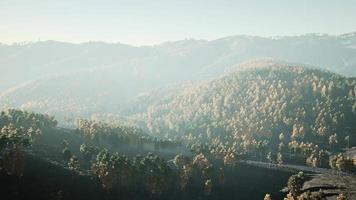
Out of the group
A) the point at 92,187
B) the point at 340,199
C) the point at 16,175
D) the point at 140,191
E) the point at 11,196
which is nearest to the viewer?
the point at 11,196

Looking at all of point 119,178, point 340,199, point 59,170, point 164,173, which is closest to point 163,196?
point 164,173

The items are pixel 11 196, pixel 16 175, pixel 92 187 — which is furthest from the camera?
pixel 92 187

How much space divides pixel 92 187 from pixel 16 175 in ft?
102

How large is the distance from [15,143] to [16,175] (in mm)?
20779

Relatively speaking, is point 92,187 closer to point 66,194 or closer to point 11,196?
point 66,194

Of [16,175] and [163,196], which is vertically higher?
[16,175]

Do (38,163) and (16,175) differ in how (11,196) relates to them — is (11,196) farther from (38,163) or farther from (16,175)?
(38,163)

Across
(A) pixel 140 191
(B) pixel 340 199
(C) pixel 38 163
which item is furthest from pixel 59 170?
(B) pixel 340 199

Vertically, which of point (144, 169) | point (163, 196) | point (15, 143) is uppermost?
point (15, 143)

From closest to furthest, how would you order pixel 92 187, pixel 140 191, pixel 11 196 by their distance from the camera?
1. pixel 11 196
2. pixel 92 187
3. pixel 140 191

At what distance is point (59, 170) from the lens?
188m

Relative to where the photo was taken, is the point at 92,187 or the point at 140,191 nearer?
the point at 92,187

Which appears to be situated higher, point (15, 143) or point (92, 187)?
point (15, 143)

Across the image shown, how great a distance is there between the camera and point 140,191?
Answer: 197 meters
